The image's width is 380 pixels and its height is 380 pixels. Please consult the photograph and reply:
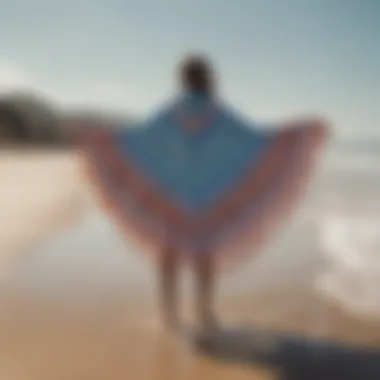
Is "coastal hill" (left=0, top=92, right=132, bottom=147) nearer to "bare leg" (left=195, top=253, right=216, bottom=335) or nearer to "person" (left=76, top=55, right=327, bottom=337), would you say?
"person" (left=76, top=55, right=327, bottom=337)

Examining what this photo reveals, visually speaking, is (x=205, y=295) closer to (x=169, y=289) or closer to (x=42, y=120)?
(x=169, y=289)

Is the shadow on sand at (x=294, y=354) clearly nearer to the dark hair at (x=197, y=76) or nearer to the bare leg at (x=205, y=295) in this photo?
the bare leg at (x=205, y=295)

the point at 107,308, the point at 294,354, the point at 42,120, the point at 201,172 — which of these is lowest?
the point at 294,354

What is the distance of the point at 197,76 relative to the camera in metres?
1.83

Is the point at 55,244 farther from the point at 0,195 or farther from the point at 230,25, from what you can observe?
the point at 230,25

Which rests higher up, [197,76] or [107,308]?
[197,76]

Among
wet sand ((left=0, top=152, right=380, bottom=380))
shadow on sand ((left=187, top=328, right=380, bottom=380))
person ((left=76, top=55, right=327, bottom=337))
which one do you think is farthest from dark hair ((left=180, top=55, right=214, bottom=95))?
shadow on sand ((left=187, top=328, right=380, bottom=380))

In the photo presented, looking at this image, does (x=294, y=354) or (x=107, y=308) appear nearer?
(x=294, y=354)

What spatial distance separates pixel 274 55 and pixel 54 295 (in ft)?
2.94

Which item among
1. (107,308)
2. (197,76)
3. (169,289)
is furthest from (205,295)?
(197,76)

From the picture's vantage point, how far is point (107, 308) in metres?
2.02

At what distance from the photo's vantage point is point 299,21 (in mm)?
1922

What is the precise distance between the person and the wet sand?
10 centimetres

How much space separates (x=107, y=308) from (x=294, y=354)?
53cm
